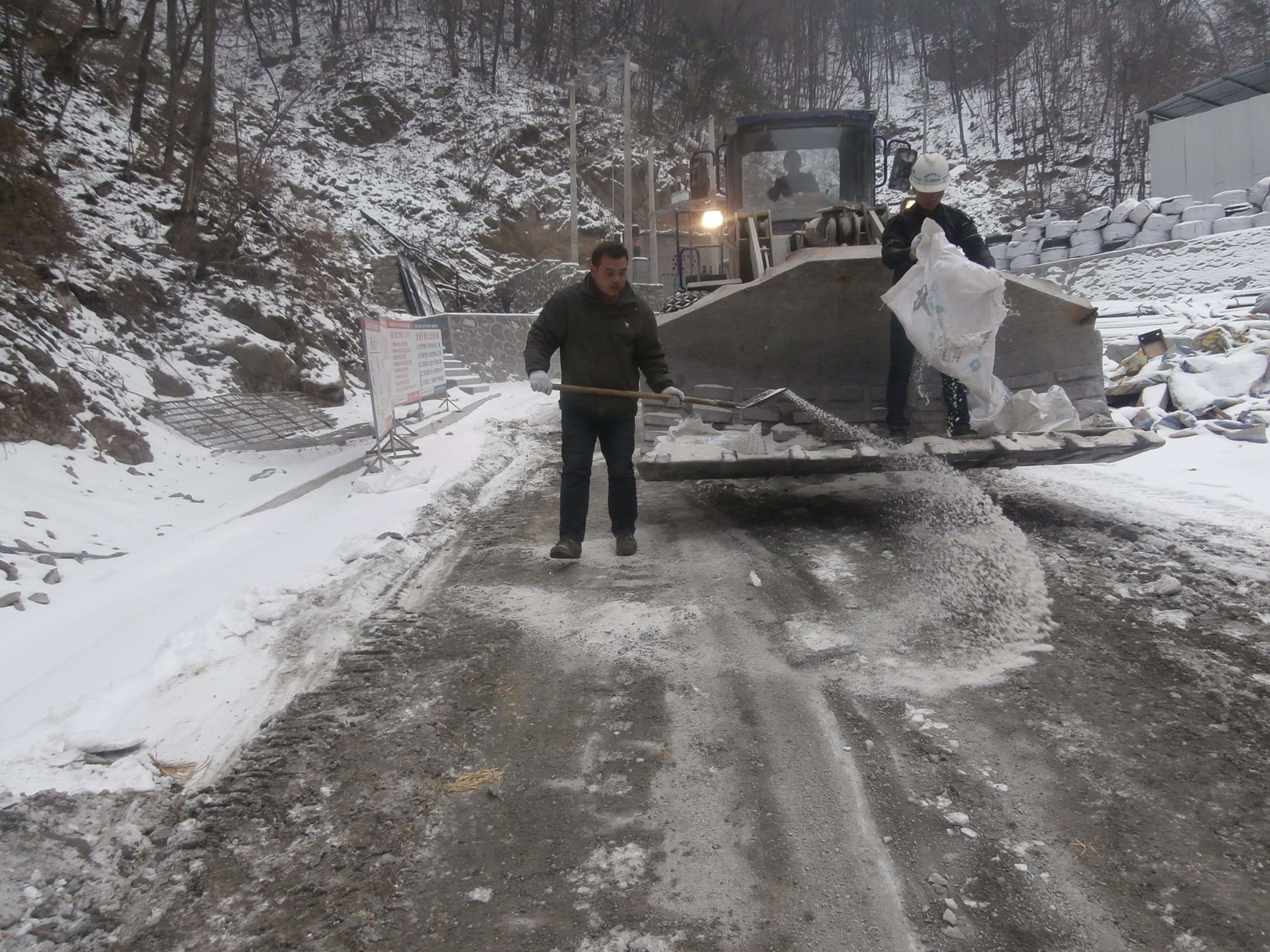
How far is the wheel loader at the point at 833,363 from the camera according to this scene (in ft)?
14.4

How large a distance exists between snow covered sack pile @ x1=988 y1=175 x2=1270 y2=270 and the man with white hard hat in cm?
1358

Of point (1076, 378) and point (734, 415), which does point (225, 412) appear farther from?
point (1076, 378)

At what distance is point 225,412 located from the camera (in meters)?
8.38

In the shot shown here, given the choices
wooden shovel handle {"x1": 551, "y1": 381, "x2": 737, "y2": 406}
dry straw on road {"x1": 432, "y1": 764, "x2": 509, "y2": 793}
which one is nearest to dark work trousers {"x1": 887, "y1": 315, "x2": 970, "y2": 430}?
wooden shovel handle {"x1": 551, "y1": 381, "x2": 737, "y2": 406}

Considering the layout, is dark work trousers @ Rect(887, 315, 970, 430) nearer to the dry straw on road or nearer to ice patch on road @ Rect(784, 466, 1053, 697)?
ice patch on road @ Rect(784, 466, 1053, 697)

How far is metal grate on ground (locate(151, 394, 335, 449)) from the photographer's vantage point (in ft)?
25.2

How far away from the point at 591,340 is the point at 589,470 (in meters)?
0.71

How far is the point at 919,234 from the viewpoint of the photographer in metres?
4.64

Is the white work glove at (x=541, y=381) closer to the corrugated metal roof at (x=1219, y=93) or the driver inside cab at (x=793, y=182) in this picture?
the driver inside cab at (x=793, y=182)

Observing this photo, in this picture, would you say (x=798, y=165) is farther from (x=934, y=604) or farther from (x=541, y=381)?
(x=934, y=604)

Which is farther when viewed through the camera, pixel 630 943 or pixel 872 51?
Answer: pixel 872 51

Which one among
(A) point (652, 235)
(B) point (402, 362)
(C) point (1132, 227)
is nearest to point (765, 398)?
(B) point (402, 362)

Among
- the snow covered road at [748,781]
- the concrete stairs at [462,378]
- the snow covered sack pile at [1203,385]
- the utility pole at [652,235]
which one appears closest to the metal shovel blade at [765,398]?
the snow covered road at [748,781]

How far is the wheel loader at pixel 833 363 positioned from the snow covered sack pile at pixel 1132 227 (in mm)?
12244
